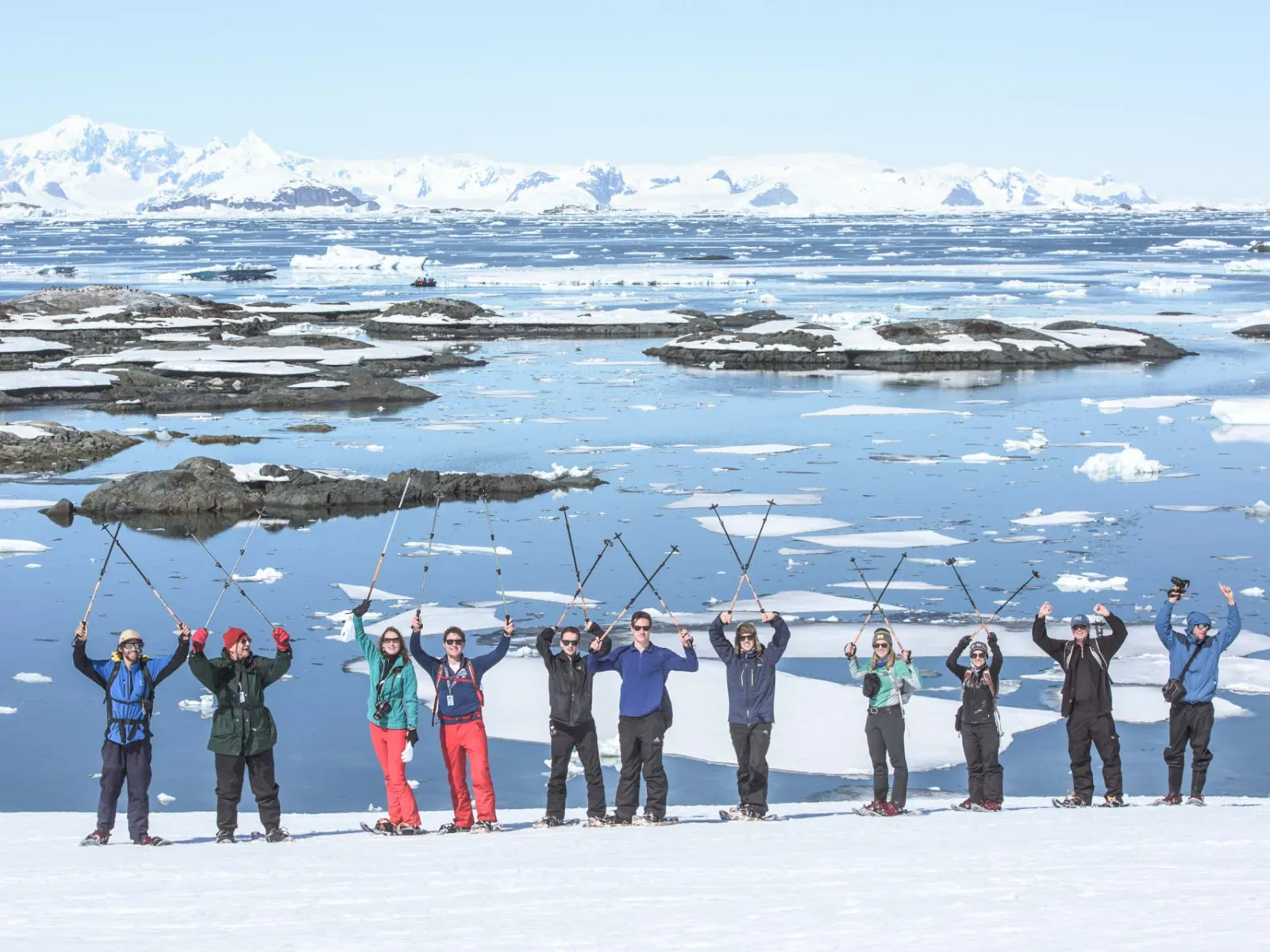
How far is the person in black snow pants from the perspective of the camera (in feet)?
29.9

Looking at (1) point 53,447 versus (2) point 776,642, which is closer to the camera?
(2) point 776,642

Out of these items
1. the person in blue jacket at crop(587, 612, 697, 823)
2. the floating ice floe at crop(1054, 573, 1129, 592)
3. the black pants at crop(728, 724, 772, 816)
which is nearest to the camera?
the person in blue jacket at crop(587, 612, 697, 823)

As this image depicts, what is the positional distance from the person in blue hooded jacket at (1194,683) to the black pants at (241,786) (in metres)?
5.31

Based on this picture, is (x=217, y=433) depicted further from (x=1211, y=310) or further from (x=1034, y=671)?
(x=1211, y=310)

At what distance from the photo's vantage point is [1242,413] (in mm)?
27766

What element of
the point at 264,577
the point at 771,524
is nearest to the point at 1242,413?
the point at 771,524

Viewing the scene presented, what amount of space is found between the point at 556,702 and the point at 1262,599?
30.4 feet

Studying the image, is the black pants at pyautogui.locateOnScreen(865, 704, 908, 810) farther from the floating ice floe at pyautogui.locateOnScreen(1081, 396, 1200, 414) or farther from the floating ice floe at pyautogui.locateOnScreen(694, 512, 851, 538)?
the floating ice floe at pyautogui.locateOnScreen(1081, 396, 1200, 414)

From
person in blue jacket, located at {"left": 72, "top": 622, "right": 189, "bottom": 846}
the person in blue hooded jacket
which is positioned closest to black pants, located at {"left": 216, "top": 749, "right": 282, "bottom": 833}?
person in blue jacket, located at {"left": 72, "top": 622, "right": 189, "bottom": 846}

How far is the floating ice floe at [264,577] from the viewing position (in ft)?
54.8

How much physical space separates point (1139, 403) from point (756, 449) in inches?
386

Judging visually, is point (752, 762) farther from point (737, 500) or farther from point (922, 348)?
point (922, 348)

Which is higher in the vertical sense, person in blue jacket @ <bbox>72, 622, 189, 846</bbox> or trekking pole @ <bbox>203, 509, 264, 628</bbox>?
person in blue jacket @ <bbox>72, 622, 189, 846</bbox>

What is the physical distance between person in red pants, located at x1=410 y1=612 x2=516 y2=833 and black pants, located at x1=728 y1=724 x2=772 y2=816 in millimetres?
1472
